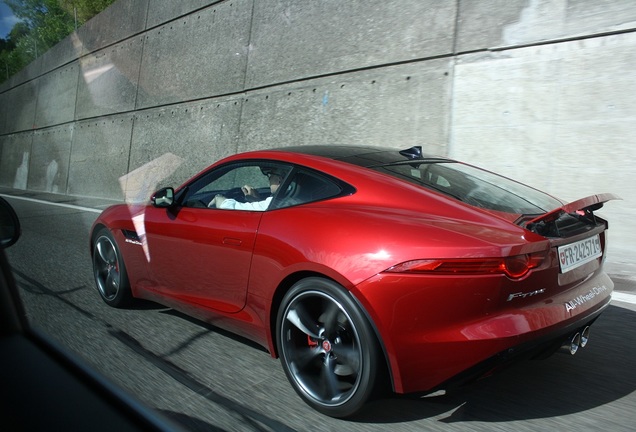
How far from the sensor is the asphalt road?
2.56 meters

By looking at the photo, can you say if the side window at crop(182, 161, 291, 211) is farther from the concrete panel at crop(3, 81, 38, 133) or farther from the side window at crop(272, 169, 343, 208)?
the concrete panel at crop(3, 81, 38, 133)

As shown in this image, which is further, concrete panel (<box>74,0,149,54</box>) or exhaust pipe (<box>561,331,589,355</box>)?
concrete panel (<box>74,0,149,54</box>)

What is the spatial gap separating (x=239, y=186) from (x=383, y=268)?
1.73 m

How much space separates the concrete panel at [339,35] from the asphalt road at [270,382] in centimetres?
493

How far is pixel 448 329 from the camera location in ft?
7.45

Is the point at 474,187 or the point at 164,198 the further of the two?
the point at 164,198

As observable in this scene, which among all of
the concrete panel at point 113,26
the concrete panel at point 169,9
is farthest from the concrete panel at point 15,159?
the concrete panel at point 169,9

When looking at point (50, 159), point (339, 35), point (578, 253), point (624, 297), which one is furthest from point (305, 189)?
point (50, 159)

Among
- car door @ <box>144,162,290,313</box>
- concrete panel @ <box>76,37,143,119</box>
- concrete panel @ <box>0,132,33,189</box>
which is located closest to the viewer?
car door @ <box>144,162,290,313</box>

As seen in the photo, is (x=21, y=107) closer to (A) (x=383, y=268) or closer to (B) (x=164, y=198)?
(B) (x=164, y=198)

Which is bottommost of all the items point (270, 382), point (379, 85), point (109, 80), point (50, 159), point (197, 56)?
point (270, 382)

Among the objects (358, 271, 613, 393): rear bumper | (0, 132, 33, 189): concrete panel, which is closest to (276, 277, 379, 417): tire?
(358, 271, 613, 393): rear bumper

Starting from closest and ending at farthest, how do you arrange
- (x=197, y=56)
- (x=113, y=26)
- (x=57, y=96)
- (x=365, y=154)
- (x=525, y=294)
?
(x=525, y=294) → (x=365, y=154) → (x=197, y=56) → (x=113, y=26) → (x=57, y=96)

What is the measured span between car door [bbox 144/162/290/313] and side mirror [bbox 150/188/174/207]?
55 mm
